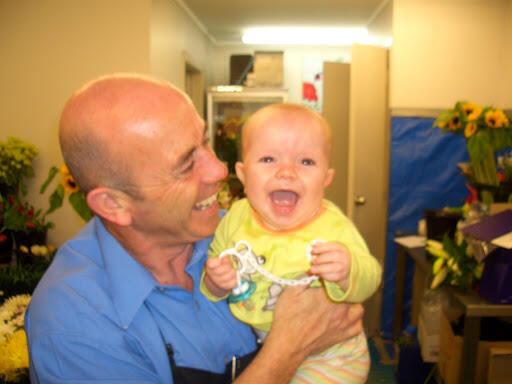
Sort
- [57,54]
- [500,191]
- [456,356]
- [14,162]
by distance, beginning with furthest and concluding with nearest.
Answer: [57,54] → [14,162] → [500,191] → [456,356]

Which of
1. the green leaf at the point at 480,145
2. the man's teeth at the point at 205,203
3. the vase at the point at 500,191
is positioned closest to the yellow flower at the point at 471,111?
the green leaf at the point at 480,145

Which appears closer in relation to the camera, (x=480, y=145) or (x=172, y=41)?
(x=480, y=145)

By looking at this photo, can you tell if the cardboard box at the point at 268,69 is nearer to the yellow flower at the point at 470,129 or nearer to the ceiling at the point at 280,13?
the ceiling at the point at 280,13

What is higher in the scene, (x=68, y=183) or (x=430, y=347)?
(x=68, y=183)

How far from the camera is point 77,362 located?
2.86 feet

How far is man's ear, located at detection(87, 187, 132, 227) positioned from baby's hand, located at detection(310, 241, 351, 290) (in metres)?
0.48

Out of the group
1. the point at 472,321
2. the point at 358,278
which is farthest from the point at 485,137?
the point at 358,278

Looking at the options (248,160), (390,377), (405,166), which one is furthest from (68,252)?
(405,166)

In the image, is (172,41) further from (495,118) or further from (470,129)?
(495,118)

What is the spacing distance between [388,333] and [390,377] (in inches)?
27.1

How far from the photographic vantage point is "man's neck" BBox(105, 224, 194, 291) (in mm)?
1133

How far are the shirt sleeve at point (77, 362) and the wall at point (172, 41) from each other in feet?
8.58

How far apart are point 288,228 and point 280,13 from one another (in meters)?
3.74

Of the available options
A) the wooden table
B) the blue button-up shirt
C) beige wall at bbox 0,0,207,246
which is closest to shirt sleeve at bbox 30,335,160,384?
the blue button-up shirt
